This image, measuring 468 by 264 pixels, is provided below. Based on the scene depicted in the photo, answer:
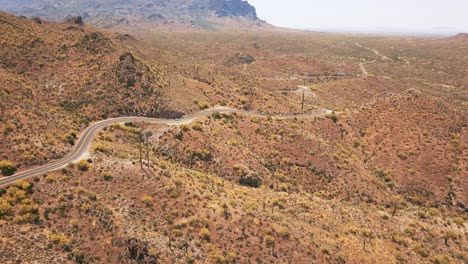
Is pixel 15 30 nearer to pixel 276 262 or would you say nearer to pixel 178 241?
pixel 178 241

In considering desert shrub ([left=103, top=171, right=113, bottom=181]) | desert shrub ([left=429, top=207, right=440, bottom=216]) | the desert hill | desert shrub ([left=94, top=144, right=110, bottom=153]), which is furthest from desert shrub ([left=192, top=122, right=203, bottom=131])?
desert shrub ([left=429, top=207, right=440, bottom=216])

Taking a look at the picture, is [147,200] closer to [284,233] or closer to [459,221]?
[284,233]

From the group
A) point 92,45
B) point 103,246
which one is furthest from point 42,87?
point 103,246

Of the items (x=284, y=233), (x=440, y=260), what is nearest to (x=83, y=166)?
(x=284, y=233)

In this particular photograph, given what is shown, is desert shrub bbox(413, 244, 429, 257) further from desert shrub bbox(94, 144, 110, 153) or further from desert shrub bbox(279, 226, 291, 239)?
desert shrub bbox(94, 144, 110, 153)

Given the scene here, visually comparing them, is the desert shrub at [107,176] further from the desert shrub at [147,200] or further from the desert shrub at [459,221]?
the desert shrub at [459,221]

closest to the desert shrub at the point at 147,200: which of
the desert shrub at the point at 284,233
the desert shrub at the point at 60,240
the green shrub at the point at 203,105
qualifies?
the desert shrub at the point at 60,240
